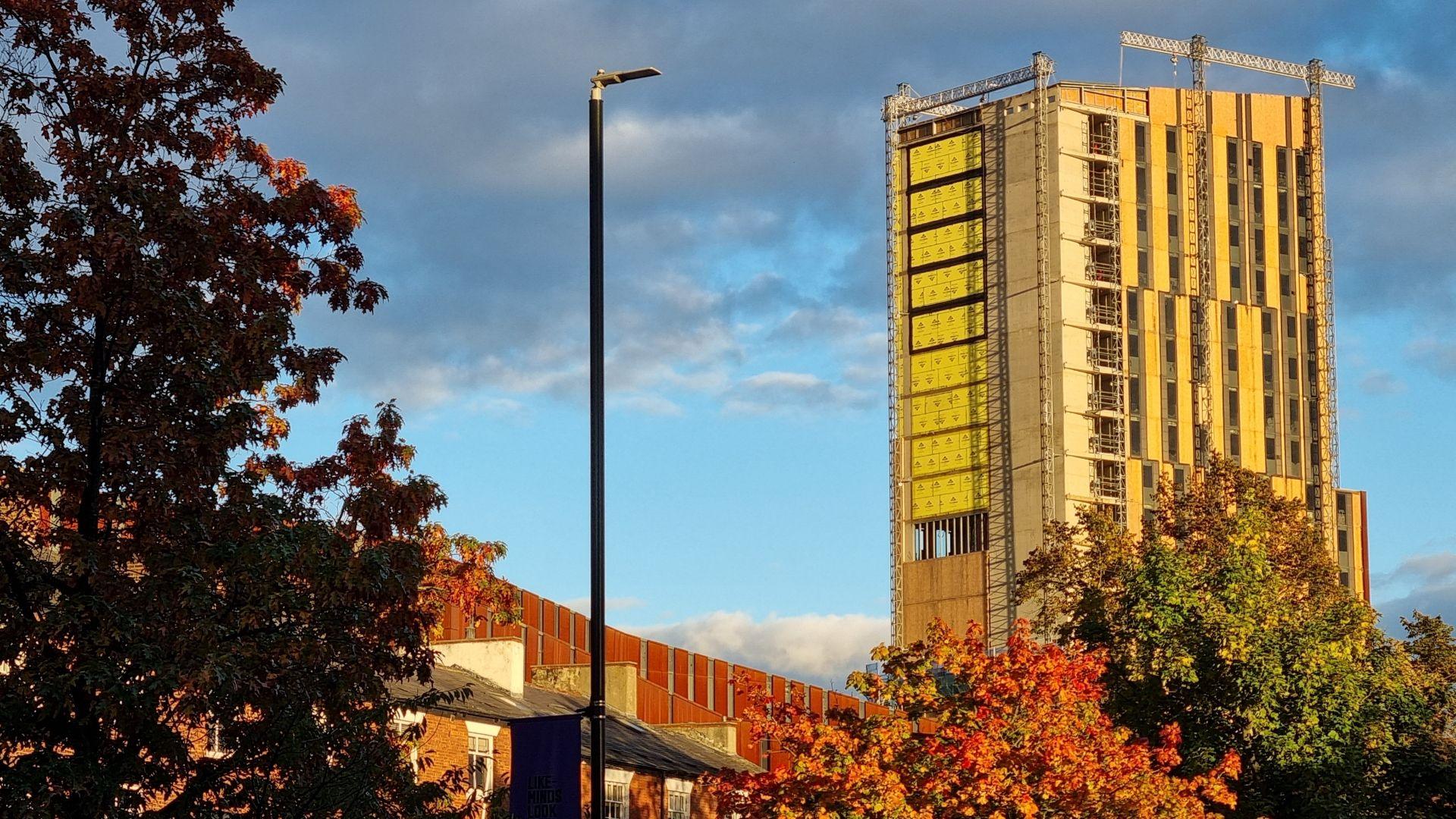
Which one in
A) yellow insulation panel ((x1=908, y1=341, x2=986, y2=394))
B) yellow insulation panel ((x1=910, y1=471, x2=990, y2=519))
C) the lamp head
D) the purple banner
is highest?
yellow insulation panel ((x1=908, y1=341, x2=986, y2=394))

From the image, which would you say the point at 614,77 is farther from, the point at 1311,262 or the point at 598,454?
the point at 1311,262

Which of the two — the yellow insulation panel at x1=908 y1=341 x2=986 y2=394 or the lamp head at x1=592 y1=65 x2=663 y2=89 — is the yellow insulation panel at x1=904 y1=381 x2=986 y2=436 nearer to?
the yellow insulation panel at x1=908 y1=341 x2=986 y2=394

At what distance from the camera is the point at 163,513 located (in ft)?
60.0

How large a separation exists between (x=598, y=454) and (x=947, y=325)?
12846 cm

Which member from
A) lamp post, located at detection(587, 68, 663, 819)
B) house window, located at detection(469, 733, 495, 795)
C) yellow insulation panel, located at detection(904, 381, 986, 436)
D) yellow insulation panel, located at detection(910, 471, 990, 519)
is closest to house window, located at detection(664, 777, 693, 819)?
house window, located at detection(469, 733, 495, 795)

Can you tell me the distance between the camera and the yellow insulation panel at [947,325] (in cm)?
14575

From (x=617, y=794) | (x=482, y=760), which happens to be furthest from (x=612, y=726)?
(x=482, y=760)

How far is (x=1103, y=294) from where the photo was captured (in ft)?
478

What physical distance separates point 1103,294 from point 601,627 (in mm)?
129700

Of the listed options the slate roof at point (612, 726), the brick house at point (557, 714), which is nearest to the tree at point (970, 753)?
the brick house at point (557, 714)

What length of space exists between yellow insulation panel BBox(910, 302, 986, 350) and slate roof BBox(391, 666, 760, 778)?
288 feet

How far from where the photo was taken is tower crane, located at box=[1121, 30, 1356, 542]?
14800 cm

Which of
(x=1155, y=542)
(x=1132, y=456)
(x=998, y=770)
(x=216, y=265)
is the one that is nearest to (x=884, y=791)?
(x=998, y=770)

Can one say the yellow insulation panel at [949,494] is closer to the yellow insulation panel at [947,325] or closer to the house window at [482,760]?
the yellow insulation panel at [947,325]
